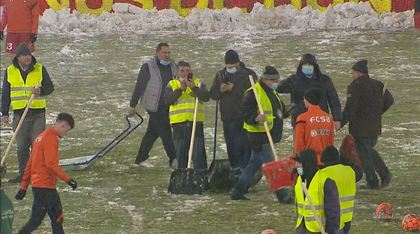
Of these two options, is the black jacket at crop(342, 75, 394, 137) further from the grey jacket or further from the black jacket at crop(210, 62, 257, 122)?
the grey jacket

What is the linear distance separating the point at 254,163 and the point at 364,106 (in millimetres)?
1724

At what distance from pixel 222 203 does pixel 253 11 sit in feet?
48.3

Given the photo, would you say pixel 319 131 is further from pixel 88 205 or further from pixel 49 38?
pixel 49 38

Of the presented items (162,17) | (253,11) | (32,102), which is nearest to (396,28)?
(253,11)

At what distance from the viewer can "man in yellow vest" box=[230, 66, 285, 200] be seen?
14.2 metres

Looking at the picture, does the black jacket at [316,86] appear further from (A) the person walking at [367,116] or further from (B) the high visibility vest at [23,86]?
(B) the high visibility vest at [23,86]

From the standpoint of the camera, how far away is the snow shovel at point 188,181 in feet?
48.4

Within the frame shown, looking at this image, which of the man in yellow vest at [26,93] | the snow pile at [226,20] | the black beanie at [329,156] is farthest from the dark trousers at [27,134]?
the snow pile at [226,20]

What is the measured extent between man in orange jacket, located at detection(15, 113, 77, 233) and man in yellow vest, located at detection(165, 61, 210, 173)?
3.23 meters

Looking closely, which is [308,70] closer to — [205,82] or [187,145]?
[187,145]

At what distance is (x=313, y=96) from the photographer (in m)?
13.3

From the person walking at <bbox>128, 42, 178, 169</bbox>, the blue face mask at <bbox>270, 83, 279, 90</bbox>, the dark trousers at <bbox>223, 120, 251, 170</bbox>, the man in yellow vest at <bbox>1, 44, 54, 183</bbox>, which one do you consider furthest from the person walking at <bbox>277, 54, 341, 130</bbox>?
the man in yellow vest at <bbox>1, 44, 54, 183</bbox>

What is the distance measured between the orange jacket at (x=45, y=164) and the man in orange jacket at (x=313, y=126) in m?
2.71

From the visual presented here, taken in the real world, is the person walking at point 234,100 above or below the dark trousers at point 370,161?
above
